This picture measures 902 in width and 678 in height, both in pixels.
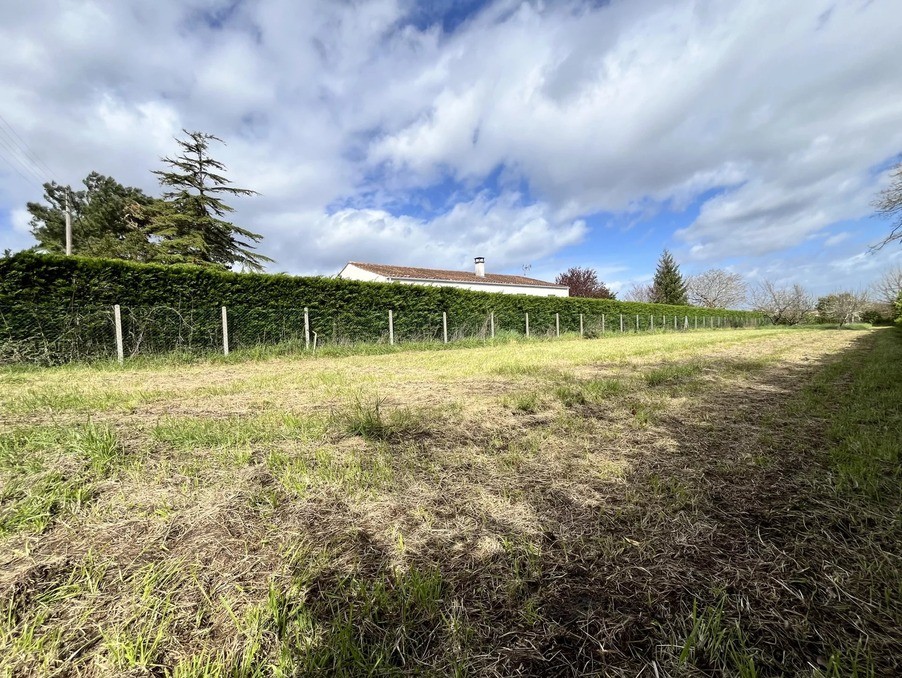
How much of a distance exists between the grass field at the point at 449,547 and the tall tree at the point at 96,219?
96.3 ft

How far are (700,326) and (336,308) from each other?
39305 millimetres

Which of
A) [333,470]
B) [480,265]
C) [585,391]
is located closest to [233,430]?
[333,470]

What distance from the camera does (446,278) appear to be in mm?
31328

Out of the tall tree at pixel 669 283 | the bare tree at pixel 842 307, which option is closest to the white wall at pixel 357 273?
the tall tree at pixel 669 283

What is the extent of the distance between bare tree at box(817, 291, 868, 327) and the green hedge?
5726cm

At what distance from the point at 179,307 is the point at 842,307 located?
68841 mm

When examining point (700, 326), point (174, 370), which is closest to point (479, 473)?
point (174, 370)

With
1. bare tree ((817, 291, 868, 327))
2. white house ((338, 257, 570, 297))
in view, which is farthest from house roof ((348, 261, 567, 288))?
bare tree ((817, 291, 868, 327))

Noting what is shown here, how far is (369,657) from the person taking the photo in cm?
112

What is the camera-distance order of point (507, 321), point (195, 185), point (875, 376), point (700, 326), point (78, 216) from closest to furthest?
point (875, 376)
point (507, 321)
point (195, 185)
point (78, 216)
point (700, 326)

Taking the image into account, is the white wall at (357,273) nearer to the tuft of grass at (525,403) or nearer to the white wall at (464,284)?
the white wall at (464,284)

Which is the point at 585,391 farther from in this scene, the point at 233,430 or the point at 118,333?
the point at 118,333

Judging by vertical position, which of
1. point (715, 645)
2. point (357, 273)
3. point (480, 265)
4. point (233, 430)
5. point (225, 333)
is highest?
point (480, 265)

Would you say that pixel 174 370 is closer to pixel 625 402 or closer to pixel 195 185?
pixel 625 402
